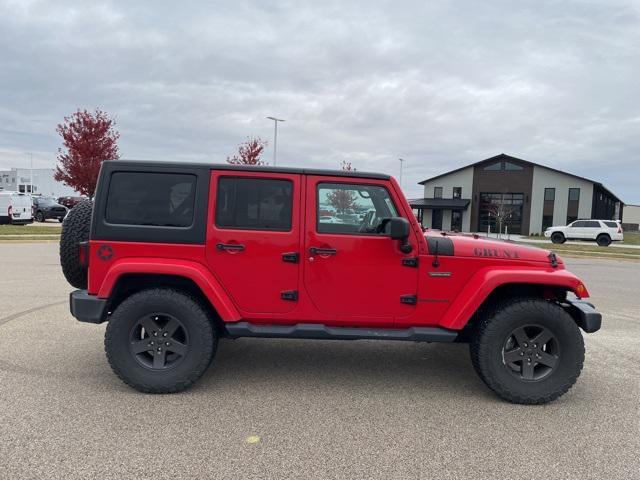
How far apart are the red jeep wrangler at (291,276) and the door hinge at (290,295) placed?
18mm

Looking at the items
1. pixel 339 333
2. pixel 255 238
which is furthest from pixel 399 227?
pixel 255 238

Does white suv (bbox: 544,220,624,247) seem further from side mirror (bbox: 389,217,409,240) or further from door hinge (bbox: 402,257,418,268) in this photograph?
side mirror (bbox: 389,217,409,240)

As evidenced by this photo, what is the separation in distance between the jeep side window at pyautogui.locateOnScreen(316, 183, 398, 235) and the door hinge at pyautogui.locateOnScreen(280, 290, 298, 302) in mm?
548

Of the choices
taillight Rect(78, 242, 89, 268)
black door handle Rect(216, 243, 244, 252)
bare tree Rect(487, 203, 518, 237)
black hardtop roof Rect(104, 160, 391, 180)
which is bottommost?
taillight Rect(78, 242, 89, 268)

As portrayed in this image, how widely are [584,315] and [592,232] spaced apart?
94.9 ft

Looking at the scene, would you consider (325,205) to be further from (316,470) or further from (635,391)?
(635,391)

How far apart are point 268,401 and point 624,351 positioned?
13.7ft

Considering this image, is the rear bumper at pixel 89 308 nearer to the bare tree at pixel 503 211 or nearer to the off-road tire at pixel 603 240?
the off-road tire at pixel 603 240

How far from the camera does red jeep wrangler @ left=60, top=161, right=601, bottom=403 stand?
379 cm

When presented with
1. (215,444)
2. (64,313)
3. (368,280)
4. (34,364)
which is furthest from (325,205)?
(64,313)

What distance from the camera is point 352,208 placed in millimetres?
3939

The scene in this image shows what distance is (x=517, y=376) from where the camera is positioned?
12.5 feet

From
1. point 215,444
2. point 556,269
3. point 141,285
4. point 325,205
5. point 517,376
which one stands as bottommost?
point 215,444

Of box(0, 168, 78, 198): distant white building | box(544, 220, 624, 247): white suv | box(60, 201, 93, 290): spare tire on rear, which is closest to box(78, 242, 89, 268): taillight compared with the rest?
box(60, 201, 93, 290): spare tire on rear
